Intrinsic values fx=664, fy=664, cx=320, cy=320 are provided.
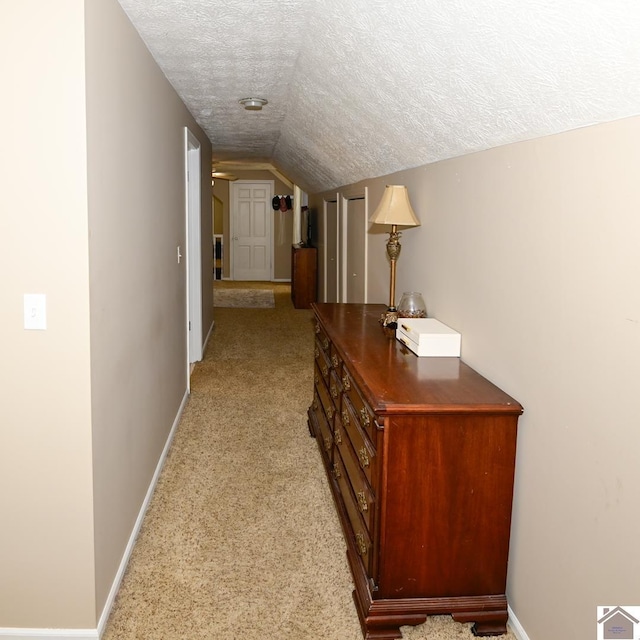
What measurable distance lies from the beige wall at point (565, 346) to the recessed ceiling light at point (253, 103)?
218 cm

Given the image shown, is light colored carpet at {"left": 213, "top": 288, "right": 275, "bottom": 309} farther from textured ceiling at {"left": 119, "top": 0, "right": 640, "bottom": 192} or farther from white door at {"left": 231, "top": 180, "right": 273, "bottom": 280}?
textured ceiling at {"left": 119, "top": 0, "right": 640, "bottom": 192}

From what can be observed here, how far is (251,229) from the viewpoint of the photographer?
1302cm

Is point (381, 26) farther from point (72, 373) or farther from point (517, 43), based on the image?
point (72, 373)

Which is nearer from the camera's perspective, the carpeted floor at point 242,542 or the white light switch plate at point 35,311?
the white light switch plate at point 35,311

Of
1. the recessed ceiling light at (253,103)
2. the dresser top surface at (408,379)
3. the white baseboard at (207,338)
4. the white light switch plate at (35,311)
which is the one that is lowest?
the white baseboard at (207,338)

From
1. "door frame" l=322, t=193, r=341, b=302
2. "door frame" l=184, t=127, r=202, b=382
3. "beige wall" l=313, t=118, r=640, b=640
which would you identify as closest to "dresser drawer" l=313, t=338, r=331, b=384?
"beige wall" l=313, t=118, r=640, b=640

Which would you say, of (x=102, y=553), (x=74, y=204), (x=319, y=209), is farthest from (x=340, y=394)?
(x=319, y=209)

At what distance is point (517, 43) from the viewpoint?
1.56 meters

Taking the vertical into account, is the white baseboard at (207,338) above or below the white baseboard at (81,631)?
above

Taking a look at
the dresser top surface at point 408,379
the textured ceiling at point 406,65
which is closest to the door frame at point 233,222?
the textured ceiling at point 406,65

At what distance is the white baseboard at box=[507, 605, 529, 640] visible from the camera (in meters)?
2.10

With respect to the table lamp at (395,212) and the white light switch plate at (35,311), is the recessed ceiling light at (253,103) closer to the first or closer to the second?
the table lamp at (395,212)

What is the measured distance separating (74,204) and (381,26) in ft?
3.49

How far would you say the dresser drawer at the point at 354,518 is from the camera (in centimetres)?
223
